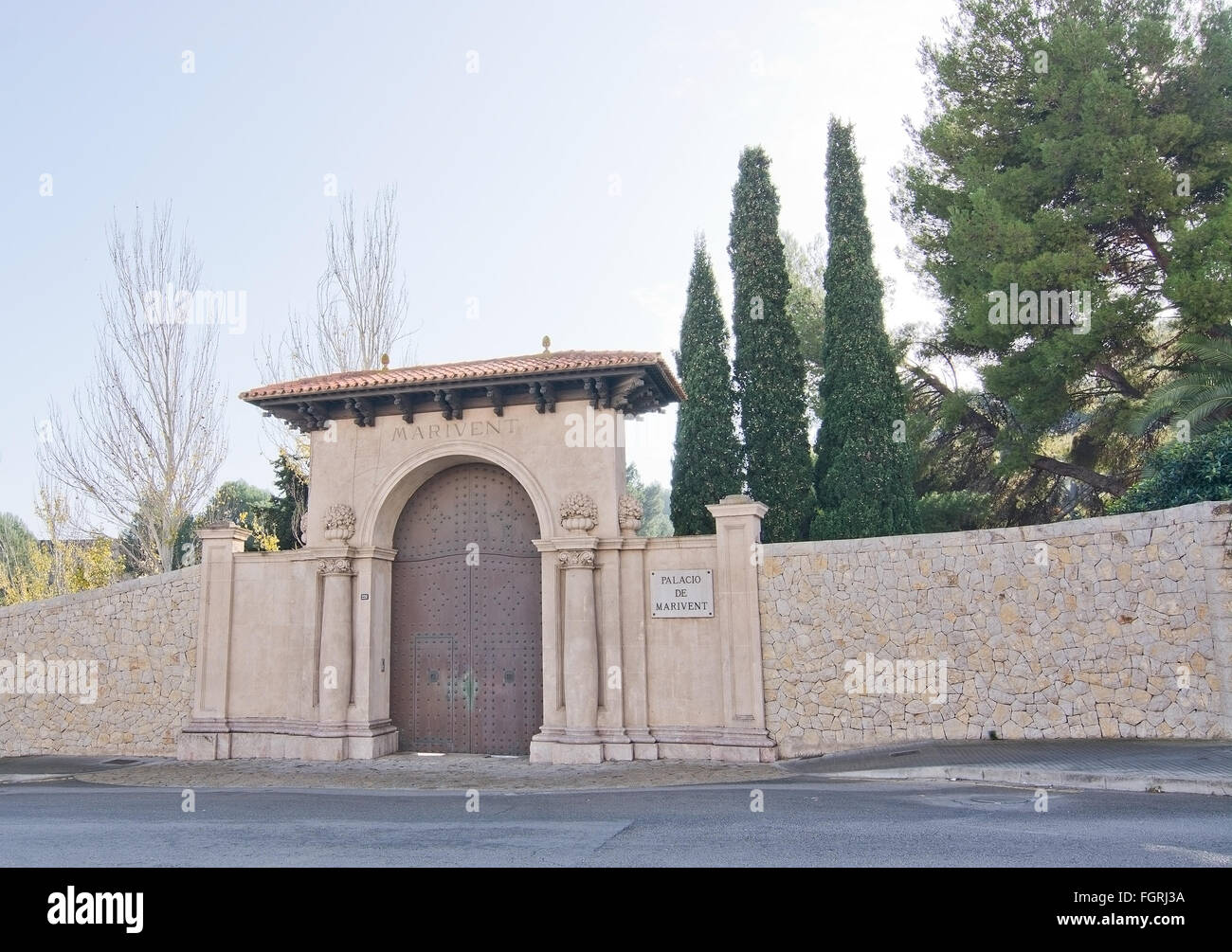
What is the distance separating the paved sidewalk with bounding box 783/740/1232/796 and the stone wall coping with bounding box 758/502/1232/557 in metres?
2.63

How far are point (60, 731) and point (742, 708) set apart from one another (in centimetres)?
1181

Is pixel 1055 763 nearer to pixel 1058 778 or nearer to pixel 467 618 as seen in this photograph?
pixel 1058 778

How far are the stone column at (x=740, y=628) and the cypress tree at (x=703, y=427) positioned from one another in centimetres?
589

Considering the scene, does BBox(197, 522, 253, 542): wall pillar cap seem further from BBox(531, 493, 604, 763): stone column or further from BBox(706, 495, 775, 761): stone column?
BBox(706, 495, 775, 761): stone column

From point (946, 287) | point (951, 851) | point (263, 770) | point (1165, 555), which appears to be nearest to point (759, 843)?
point (951, 851)

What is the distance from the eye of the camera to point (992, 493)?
20.7 metres

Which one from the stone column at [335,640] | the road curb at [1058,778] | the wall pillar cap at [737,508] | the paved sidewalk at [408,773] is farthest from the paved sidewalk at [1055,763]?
the stone column at [335,640]

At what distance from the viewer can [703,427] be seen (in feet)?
63.4
